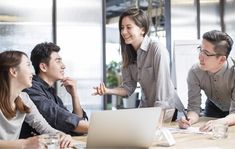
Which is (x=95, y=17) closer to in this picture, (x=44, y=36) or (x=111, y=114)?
(x=44, y=36)

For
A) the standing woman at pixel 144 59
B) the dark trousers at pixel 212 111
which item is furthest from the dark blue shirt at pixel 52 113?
the dark trousers at pixel 212 111

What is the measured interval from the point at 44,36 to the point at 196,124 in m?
2.26

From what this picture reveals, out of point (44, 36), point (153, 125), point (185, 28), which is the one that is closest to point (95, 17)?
point (44, 36)

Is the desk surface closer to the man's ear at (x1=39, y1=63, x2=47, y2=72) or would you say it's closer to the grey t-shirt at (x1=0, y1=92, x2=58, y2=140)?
the grey t-shirt at (x1=0, y1=92, x2=58, y2=140)

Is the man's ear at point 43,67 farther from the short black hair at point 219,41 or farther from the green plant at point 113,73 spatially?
the green plant at point 113,73

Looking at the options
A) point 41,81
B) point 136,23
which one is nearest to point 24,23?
point 41,81

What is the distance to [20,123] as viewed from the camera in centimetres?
194

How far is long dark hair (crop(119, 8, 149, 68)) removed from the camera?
248cm

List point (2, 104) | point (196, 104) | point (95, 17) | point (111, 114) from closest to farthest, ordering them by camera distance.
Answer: point (111, 114) < point (2, 104) < point (196, 104) < point (95, 17)

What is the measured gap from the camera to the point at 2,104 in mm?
1852

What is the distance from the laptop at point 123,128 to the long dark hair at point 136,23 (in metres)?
1.16

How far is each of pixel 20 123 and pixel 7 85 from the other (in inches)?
9.1

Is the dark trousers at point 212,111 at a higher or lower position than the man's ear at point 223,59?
lower

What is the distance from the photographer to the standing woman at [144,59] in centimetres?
238
